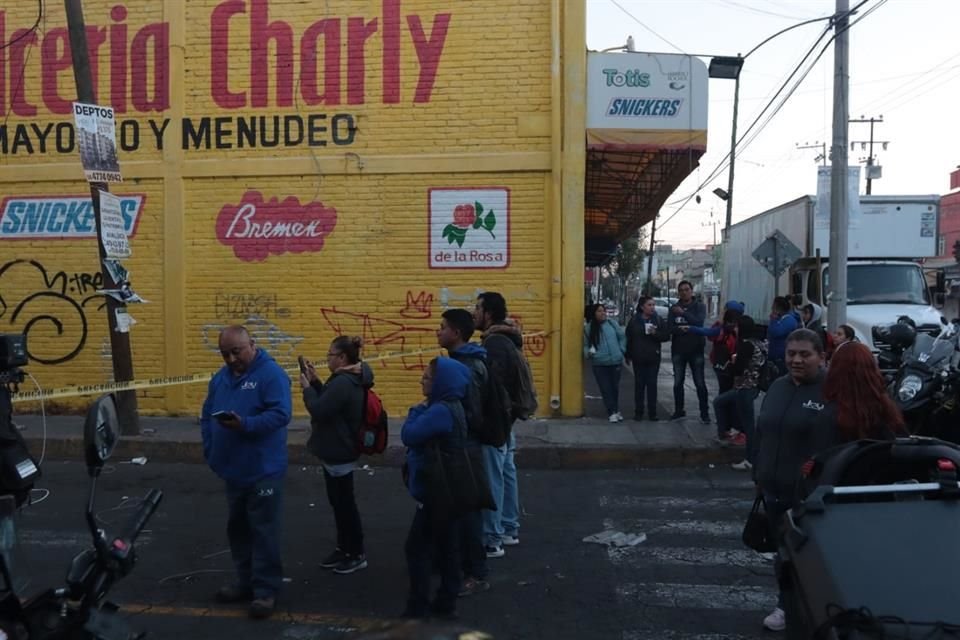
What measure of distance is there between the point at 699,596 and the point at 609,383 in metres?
6.83

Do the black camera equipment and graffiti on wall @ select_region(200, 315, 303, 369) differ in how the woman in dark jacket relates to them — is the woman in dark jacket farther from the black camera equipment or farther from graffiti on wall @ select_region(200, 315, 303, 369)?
the black camera equipment

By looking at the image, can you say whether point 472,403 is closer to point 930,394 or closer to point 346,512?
point 346,512

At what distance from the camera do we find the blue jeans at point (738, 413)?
9922mm

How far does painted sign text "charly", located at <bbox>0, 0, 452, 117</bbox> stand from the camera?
1291 centimetres

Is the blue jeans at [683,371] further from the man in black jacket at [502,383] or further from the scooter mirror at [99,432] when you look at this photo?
the scooter mirror at [99,432]

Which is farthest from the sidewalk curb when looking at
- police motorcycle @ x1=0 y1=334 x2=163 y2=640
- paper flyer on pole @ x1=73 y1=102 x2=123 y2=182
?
police motorcycle @ x1=0 y1=334 x2=163 y2=640

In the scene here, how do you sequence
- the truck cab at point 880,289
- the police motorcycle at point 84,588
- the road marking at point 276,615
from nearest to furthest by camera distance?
the police motorcycle at point 84,588 → the road marking at point 276,615 → the truck cab at point 880,289

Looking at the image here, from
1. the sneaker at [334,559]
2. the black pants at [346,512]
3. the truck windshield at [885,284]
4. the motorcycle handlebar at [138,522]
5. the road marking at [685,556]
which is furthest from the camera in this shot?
the truck windshield at [885,284]

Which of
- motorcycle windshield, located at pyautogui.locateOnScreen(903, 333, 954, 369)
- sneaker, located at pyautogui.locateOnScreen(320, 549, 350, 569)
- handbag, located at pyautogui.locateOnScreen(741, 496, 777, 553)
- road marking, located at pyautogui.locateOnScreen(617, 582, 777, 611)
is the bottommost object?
road marking, located at pyautogui.locateOnScreen(617, 582, 777, 611)

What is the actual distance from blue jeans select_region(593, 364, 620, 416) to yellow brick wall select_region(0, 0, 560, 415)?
78 centimetres

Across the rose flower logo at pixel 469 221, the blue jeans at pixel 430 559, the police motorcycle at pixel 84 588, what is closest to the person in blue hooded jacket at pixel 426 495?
the blue jeans at pixel 430 559

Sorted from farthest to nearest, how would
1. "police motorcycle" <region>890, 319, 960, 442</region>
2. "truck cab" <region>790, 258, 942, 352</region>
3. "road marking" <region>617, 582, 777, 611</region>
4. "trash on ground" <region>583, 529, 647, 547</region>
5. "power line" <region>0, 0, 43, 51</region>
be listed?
"truck cab" <region>790, 258, 942, 352</region> < "power line" <region>0, 0, 43, 51</region> < "police motorcycle" <region>890, 319, 960, 442</region> < "trash on ground" <region>583, 529, 647, 547</region> < "road marking" <region>617, 582, 777, 611</region>

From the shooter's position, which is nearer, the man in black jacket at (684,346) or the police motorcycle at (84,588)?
the police motorcycle at (84,588)

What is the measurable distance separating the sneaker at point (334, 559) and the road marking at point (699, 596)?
195cm
